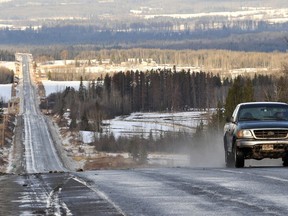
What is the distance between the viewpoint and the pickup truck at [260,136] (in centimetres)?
2242

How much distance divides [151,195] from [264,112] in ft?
33.3

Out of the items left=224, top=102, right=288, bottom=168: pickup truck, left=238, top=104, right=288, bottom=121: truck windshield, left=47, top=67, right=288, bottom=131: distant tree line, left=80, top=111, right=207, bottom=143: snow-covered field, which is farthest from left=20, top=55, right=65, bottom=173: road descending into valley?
left=224, top=102, right=288, bottom=168: pickup truck

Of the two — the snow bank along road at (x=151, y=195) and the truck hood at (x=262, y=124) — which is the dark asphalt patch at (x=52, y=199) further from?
the truck hood at (x=262, y=124)

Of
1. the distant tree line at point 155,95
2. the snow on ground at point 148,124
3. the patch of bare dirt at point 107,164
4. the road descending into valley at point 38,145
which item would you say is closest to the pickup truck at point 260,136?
the patch of bare dirt at point 107,164

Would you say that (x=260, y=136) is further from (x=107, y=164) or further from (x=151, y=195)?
(x=107, y=164)

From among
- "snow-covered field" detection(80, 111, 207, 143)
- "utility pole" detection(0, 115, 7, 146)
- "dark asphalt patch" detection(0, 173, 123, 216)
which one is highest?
"dark asphalt patch" detection(0, 173, 123, 216)

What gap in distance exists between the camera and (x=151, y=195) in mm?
13914

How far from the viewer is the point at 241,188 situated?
1452 cm

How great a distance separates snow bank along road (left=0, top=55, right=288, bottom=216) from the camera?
39.7 feet

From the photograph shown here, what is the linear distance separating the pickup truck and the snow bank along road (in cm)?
431

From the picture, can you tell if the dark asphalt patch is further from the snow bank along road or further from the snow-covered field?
the snow-covered field

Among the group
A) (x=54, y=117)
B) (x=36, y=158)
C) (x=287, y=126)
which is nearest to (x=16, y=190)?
(x=287, y=126)

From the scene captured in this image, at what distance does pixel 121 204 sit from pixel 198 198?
127 cm

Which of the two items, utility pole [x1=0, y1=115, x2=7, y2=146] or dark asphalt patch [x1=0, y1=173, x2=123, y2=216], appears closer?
dark asphalt patch [x1=0, y1=173, x2=123, y2=216]
